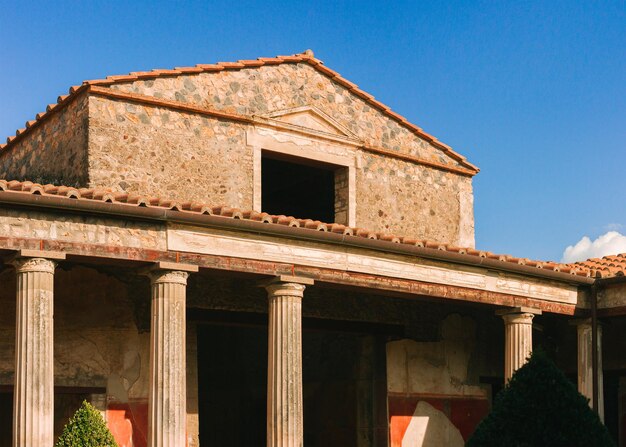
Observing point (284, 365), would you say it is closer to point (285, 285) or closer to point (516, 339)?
point (285, 285)

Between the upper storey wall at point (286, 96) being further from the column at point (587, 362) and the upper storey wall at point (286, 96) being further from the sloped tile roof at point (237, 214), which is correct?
the column at point (587, 362)

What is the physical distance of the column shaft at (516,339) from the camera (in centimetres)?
1362

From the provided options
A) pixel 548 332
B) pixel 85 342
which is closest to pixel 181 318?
pixel 85 342

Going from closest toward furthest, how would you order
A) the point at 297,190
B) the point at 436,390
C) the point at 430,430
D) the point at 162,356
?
the point at 162,356
the point at 430,430
the point at 436,390
the point at 297,190

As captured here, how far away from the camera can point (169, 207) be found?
10.4 meters

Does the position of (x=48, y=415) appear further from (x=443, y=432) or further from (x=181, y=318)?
(x=443, y=432)

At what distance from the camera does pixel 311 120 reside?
14.7m

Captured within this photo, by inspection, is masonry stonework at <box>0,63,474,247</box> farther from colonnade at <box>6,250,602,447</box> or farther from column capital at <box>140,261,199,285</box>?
colonnade at <box>6,250,602,447</box>

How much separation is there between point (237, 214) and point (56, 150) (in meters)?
3.64

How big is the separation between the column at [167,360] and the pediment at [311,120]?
4170mm

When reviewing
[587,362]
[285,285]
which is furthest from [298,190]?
[285,285]

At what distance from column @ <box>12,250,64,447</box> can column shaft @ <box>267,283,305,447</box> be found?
8.31 ft

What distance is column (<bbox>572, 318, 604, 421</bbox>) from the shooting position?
46.7ft

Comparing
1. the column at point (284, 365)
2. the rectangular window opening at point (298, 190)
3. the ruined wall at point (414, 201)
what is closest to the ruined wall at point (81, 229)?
the column at point (284, 365)
